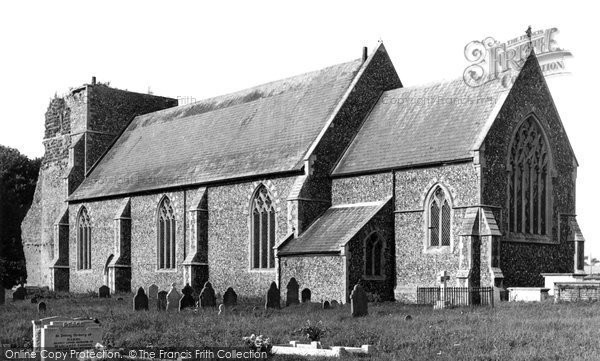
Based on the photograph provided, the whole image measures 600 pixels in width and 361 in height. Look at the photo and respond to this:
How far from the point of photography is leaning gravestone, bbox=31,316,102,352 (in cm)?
1672

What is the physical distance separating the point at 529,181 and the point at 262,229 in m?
10.5

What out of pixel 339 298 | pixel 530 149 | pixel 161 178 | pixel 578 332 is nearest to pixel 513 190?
pixel 530 149

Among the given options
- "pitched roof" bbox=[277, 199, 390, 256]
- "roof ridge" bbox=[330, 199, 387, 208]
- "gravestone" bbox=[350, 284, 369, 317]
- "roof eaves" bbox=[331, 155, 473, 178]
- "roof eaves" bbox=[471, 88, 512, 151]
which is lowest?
"gravestone" bbox=[350, 284, 369, 317]

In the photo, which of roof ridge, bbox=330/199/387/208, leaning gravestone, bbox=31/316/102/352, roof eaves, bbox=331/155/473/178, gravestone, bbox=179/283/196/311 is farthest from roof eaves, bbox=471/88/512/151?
leaning gravestone, bbox=31/316/102/352

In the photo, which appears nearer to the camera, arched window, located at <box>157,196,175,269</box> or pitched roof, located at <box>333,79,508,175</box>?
pitched roof, located at <box>333,79,508,175</box>

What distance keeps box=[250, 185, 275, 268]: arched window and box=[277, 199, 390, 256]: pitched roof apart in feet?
7.23

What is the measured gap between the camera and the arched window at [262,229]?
3534 cm

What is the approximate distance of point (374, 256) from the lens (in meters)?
32.0

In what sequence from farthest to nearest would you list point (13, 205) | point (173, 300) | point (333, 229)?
point (13, 205), point (333, 229), point (173, 300)

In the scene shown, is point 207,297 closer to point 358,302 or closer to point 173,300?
point 173,300

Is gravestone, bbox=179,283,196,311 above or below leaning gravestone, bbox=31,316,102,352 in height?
below

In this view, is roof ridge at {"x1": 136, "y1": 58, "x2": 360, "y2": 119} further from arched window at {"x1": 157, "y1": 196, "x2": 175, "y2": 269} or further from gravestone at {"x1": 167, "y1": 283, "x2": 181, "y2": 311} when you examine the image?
gravestone at {"x1": 167, "y1": 283, "x2": 181, "y2": 311}

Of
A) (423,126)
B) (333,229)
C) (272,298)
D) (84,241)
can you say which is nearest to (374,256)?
(333,229)

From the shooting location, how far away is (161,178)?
40.8m
